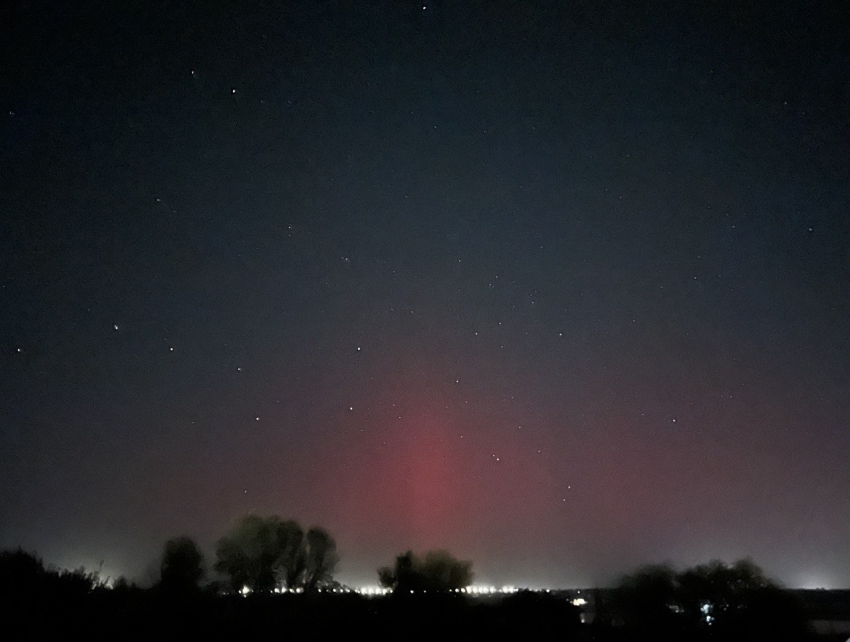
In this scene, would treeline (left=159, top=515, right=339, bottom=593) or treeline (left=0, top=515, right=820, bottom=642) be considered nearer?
treeline (left=0, top=515, right=820, bottom=642)

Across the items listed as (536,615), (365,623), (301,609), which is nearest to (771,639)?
(536,615)

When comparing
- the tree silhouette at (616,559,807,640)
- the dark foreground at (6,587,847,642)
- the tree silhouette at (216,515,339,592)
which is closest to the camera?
the dark foreground at (6,587,847,642)

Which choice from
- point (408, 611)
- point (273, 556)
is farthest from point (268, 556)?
point (408, 611)

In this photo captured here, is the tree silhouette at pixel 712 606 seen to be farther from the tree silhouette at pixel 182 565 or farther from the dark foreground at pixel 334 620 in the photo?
the tree silhouette at pixel 182 565

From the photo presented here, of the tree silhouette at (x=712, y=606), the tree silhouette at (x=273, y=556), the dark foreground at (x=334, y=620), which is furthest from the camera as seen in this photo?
the tree silhouette at (x=273, y=556)

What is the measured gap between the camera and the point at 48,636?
16734mm

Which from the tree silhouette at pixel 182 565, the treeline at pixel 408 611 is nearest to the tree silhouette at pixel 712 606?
the treeline at pixel 408 611

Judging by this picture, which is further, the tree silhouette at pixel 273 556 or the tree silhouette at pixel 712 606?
the tree silhouette at pixel 273 556

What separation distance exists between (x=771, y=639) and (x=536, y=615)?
838cm

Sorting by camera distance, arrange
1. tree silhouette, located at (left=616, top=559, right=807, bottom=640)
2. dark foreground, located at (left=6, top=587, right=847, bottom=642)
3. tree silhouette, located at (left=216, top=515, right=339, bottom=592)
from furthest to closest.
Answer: tree silhouette, located at (left=216, top=515, right=339, bottom=592) → tree silhouette, located at (left=616, top=559, right=807, bottom=640) → dark foreground, located at (left=6, top=587, right=847, bottom=642)

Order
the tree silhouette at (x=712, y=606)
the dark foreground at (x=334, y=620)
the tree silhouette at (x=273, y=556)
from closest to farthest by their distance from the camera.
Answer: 1. the dark foreground at (x=334, y=620)
2. the tree silhouette at (x=712, y=606)
3. the tree silhouette at (x=273, y=556)

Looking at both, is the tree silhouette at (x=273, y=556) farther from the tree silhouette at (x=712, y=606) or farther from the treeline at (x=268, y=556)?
the tree silhouette at (x=712, y=606)

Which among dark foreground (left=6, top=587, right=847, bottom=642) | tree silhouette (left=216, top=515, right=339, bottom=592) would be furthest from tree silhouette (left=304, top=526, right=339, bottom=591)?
dark foreground (left=6, top=587, right=847, bottom=642)

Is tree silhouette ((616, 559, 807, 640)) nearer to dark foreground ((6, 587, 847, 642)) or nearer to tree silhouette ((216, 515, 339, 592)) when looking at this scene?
dark foreground ((6, 587, 847, 642))
